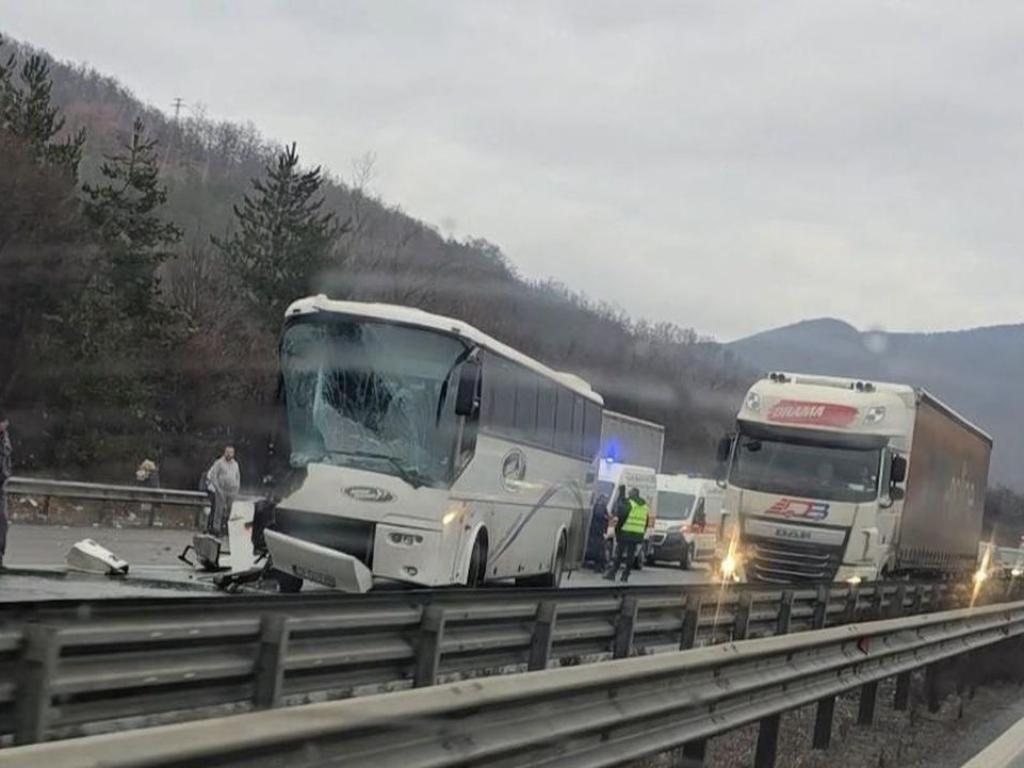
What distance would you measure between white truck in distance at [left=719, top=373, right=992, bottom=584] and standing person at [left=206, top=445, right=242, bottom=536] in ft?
33.1

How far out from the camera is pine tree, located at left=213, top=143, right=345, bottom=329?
58.2 meters

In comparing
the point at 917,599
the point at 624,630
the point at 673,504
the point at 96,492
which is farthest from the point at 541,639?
the point at 673,504

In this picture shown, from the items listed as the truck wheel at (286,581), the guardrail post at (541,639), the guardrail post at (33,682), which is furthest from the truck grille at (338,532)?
the guardrail post at (33,682)

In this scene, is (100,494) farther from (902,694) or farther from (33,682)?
(33,682)

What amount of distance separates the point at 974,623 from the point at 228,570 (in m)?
9.34

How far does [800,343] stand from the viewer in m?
30.2

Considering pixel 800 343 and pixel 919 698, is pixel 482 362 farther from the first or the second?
pixel 800 343

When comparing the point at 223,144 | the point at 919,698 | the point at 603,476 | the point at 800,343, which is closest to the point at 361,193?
the point at 223,144

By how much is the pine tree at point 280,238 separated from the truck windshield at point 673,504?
20.6 meters

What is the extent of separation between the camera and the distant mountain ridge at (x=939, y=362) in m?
27.7

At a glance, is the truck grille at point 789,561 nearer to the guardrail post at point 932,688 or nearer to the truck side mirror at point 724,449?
the truck side mirror at point 724,449

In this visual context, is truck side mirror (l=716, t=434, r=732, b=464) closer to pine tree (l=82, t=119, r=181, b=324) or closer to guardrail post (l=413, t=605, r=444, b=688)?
guardrail post (l=413, t=605, r=444, b=688)

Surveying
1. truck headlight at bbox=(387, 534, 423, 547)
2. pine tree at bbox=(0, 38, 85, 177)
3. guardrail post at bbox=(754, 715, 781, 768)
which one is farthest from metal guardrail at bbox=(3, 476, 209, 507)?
pine tree at bbox=(0, 38, 85, 177)

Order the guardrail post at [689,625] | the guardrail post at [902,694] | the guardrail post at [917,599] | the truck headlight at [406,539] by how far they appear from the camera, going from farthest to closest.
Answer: the guardrail post at [917,599], the truck headlight at [406,539], the guardrail post at [902,694], the guardrail post at [689,625]
